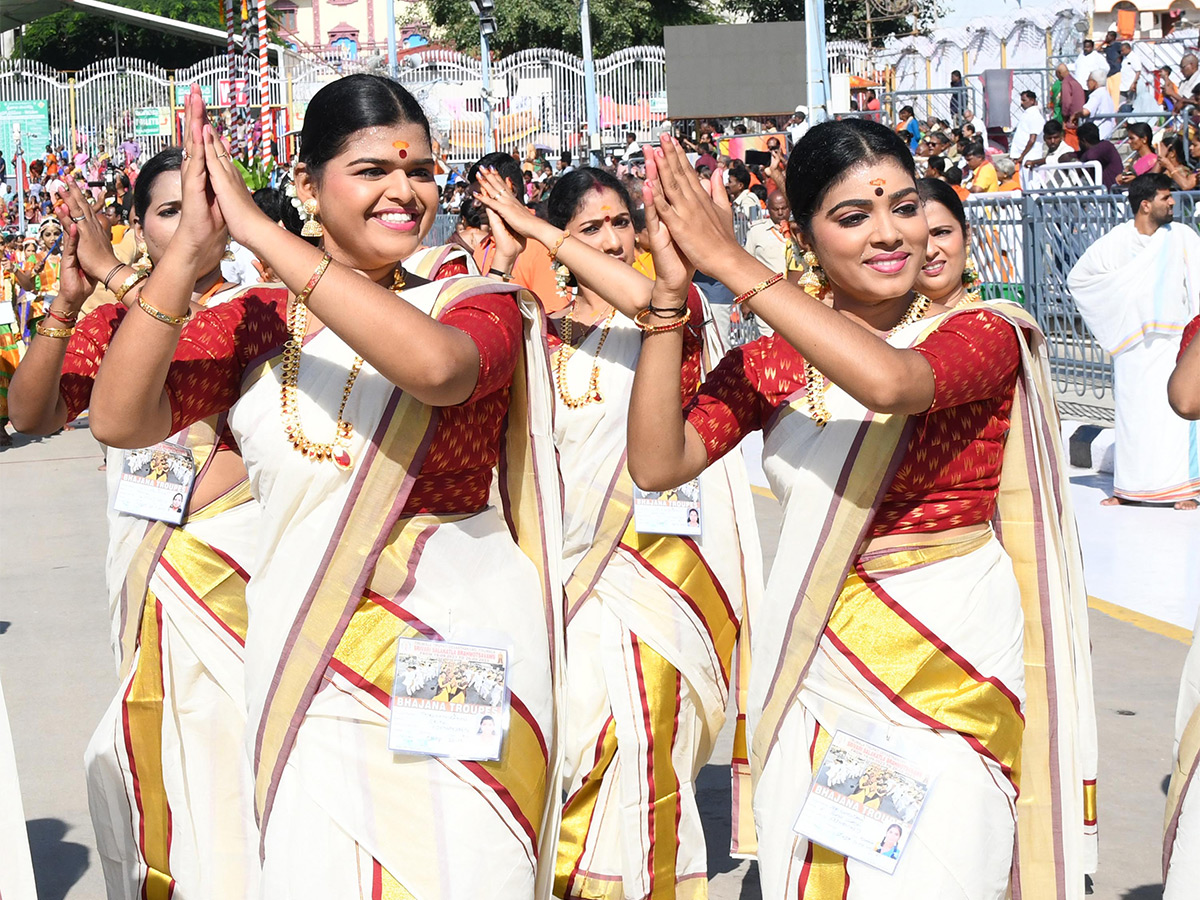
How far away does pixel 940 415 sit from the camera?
276cm

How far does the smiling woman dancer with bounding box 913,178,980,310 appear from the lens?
380 cm

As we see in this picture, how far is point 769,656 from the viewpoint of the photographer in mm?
2908

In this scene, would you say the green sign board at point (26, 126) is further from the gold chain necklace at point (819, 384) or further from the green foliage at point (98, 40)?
the gold chain necklace at point (819, 384)

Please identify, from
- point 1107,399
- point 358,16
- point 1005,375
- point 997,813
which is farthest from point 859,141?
point 358,16

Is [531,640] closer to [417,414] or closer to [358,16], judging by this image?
[417,414]

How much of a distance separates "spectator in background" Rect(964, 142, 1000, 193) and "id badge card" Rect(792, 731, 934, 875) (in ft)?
41.4

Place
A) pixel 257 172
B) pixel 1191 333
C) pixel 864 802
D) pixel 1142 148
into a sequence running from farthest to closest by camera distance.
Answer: pixel 1142 148
pixel 257 172
pixel 1191 333
pixel 864 802

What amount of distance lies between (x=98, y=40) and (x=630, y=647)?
174 feet

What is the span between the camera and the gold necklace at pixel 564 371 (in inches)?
169

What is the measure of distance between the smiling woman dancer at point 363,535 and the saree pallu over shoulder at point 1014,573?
439 mm

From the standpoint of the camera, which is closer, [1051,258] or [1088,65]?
[1051,258]

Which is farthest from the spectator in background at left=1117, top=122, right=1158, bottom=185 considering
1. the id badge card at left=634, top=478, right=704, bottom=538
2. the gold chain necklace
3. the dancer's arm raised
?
the gold chain necklace

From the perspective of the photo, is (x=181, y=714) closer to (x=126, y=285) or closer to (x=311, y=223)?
(x=126, y=285)

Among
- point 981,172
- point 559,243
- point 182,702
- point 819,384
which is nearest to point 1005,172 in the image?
point 981,172
